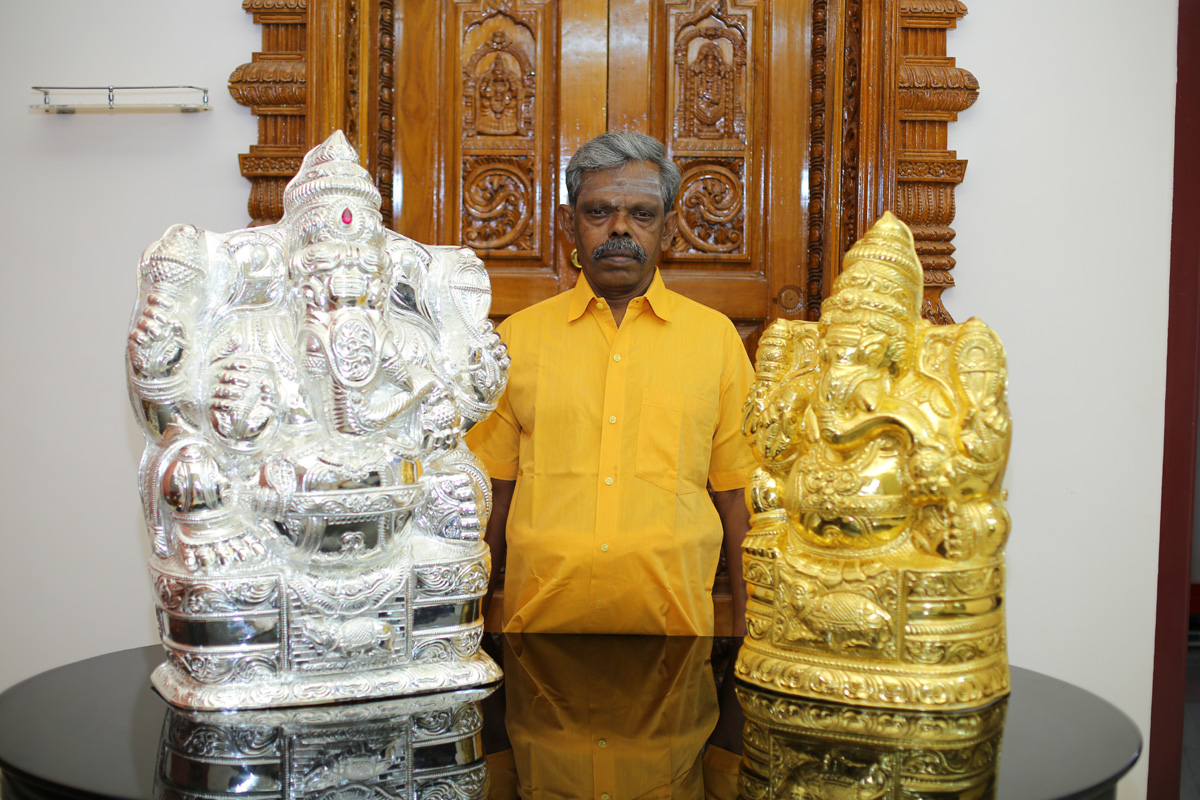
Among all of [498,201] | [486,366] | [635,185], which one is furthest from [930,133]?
Answer: [486,366]

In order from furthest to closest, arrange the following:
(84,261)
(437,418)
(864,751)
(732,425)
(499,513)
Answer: (84,261), (499,513), (732,425), (437,418), (864,751)

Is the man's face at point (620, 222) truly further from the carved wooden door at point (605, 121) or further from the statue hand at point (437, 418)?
the statue hand at point (437, 418)

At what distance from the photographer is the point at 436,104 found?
2.96m

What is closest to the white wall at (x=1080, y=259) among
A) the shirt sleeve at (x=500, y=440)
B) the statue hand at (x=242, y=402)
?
the shirt sleeve at (x=500, y=440)

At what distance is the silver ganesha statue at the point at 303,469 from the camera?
159cm

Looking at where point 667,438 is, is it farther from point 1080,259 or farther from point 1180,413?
point 1180,413

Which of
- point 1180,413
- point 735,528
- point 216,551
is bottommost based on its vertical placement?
point 735,528

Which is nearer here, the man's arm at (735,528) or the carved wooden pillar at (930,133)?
the man's arm at (735,528)

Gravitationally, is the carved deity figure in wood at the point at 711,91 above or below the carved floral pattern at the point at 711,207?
above

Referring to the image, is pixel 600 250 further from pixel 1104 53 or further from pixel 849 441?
pixel 1104 53

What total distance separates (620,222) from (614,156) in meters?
0.15

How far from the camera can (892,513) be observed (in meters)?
1.60

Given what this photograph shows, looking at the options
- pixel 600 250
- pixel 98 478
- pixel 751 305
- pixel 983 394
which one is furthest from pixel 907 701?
pixel 98 478

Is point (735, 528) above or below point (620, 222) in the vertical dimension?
below
